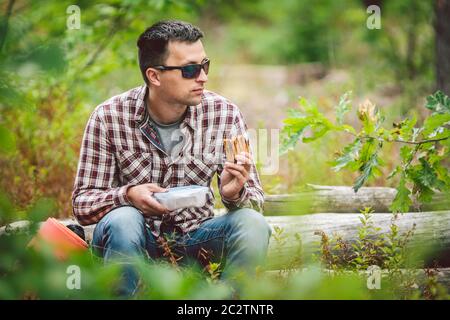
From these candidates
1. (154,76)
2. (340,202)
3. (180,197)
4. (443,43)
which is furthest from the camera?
(443,43)

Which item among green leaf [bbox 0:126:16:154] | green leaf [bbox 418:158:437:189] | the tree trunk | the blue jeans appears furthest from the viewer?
the tree trunk

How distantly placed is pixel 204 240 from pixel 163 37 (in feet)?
3.49

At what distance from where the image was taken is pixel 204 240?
3027 millimetres

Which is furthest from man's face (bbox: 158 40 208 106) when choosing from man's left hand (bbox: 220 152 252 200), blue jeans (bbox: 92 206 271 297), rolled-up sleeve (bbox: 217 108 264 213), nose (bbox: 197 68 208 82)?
blue jeans (bbox: 92 206 271 297)

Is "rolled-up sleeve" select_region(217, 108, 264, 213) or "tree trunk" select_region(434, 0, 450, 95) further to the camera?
"tree trunk" select_region(434, 0, 450, 95)

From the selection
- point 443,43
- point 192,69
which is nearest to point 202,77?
point 192,69

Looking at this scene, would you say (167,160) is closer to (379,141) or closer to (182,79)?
(182,79)

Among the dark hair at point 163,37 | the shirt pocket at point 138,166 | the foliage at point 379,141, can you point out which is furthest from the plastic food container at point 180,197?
the dark hair at point 163,37

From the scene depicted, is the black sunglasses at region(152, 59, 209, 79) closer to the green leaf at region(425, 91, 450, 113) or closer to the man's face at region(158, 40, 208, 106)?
the man's face at region(158, 40, 208, 106)

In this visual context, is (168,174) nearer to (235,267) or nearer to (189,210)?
(189,210)

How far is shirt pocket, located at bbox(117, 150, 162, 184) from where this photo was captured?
123 inches

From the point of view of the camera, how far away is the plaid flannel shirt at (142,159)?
3.06 m

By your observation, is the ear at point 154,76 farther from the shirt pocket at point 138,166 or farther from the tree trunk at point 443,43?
the tree trunk at point 443,43

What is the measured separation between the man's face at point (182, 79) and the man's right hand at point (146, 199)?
54cm
